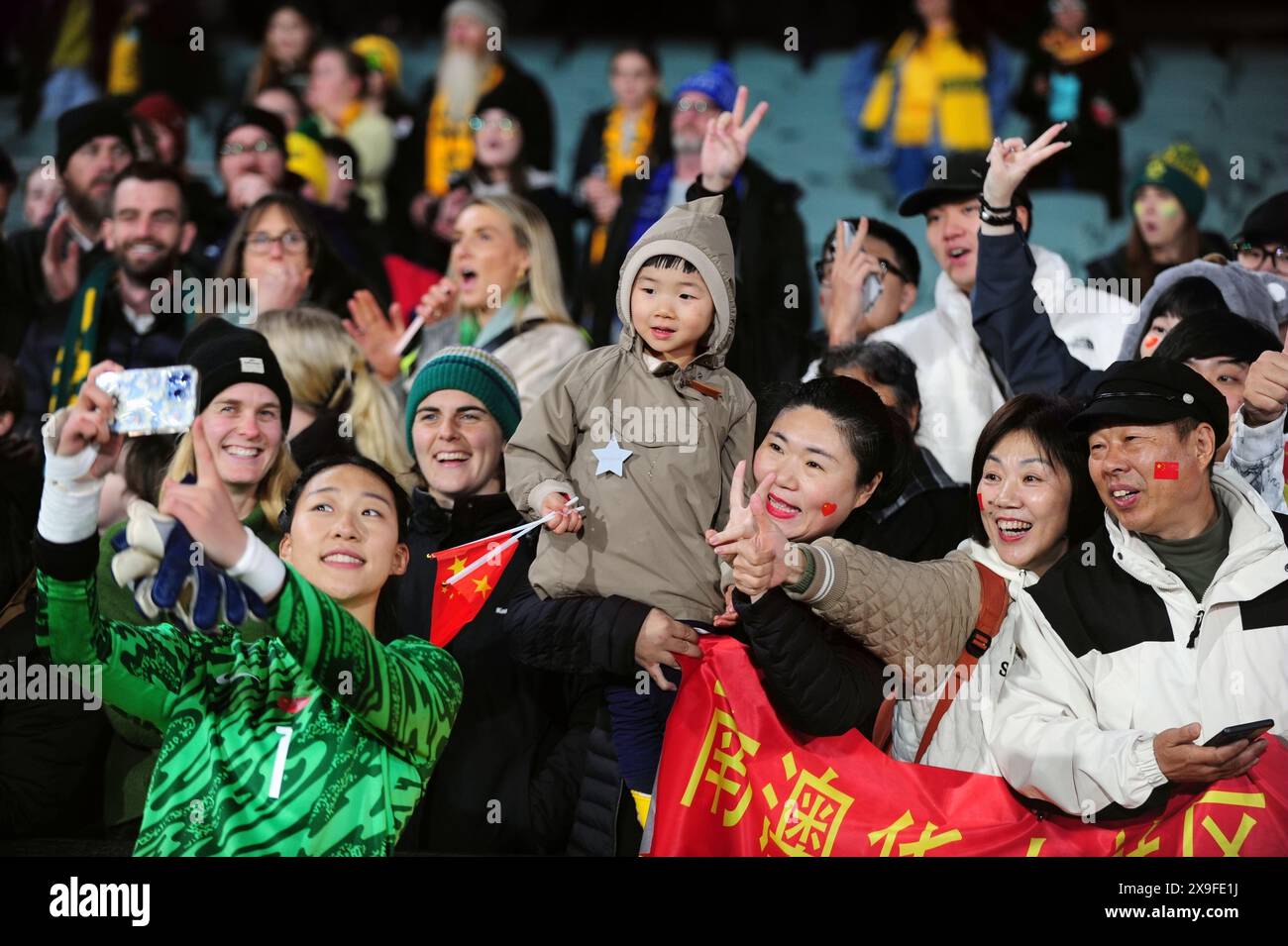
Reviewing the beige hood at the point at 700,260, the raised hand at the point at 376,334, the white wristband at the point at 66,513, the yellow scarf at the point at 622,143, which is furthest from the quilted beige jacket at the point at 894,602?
the yellow scarf at the point at 622,143

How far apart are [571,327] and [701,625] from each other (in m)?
1.81

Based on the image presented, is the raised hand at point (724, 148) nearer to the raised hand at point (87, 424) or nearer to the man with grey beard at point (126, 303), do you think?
the raised hand at point (87, 424)

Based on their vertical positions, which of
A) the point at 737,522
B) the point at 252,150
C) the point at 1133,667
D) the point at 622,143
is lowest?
the point at 1133,667

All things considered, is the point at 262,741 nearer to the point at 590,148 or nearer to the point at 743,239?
the point at 743,239

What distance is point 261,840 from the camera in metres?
4.75

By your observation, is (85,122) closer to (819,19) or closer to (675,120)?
(675,120)

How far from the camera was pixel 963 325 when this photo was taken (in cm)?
605

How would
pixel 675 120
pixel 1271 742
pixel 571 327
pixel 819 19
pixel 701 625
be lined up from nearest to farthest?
pixel 1271 742 → pixel 701 625 → pixel 571 327 → pixel 675 120 → pixel 819 19

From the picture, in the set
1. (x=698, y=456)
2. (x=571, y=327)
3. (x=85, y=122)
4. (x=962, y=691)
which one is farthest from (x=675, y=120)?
(x=962, y=691)

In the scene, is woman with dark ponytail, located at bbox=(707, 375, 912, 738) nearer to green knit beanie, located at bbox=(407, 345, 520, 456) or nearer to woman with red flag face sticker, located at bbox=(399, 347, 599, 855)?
woman with red flag face sticker, located at bbox=(399, 347, 599, 855)

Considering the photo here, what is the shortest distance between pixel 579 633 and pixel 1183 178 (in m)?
3.62

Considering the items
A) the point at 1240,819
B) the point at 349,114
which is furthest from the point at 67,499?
the point at 349,114

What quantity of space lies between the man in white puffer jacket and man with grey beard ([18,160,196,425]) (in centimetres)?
272

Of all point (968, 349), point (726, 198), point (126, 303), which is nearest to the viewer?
point (726, 198)
